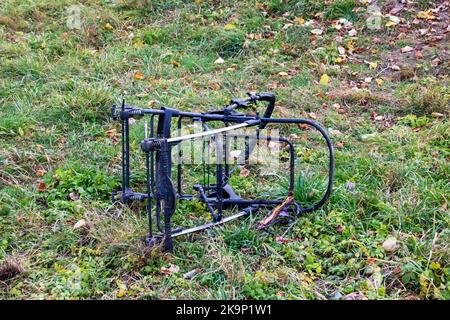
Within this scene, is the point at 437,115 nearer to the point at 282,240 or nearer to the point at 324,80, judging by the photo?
the point at 324,80

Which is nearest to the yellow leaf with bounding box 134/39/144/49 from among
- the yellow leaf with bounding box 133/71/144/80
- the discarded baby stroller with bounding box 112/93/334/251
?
the yellow leaf with bounding box 133/71/144/80

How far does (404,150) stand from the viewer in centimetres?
442

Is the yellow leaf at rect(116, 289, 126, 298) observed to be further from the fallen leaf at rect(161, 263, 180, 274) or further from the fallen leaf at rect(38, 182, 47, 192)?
the fallen leaf at rect(38, 182, 47, 192)

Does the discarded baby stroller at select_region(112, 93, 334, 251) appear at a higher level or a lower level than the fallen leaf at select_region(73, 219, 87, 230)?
higher

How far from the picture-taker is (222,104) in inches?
210

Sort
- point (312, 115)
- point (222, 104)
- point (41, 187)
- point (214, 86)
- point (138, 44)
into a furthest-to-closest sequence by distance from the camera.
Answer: point (138, 44), point (214, 86), point (222, 104), point (312, 115), point (41, 187)

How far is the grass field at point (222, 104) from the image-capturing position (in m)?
3.08

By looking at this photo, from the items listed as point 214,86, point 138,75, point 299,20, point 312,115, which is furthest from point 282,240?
point 299,20

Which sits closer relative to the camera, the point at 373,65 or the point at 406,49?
the point at 373,65

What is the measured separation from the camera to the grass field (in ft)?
10.1

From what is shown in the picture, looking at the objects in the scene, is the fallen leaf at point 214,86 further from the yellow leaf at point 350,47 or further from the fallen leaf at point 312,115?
the yellow leaf at point 350,47

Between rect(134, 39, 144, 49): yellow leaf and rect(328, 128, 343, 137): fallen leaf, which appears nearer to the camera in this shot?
rect(328, 128, 343, 137): fallen leaf

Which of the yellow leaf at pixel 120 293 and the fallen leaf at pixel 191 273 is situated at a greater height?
the fallen leaf at pixel 191 273

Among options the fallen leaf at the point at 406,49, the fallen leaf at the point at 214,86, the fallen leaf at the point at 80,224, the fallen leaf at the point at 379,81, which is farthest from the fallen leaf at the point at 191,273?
the fallen leaf at the point at 406,49
